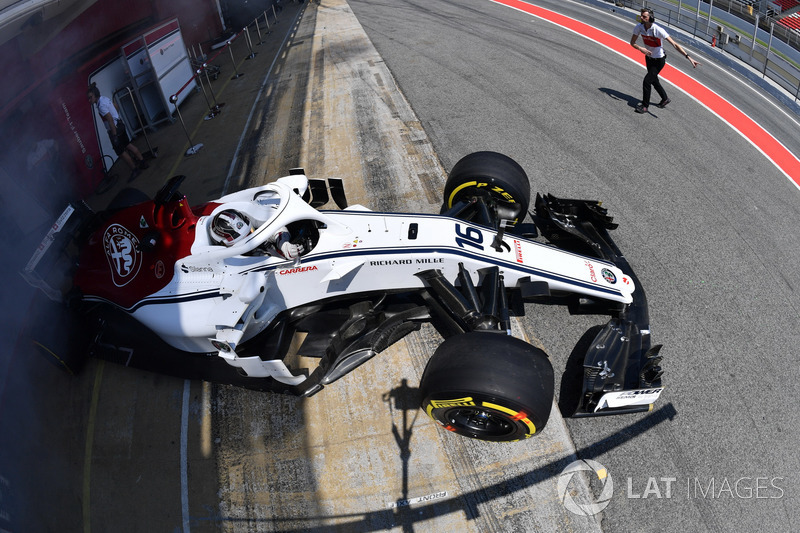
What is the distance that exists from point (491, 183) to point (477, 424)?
121 inches

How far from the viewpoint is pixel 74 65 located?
31.4 ft

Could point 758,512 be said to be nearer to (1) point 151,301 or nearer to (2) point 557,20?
(1) point 151,301

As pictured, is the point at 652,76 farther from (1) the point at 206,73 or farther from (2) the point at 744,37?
(1) the point at 206,73

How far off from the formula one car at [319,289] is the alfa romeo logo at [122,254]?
1 cm

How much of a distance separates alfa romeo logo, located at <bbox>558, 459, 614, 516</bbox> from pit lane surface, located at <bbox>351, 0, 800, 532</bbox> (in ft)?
0.25

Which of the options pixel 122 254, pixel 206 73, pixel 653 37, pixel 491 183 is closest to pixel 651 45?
pixel 653 37

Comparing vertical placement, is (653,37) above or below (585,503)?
above

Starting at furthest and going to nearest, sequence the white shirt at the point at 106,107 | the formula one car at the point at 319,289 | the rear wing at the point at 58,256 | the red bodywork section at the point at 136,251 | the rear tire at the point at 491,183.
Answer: the white shirt at the point at 106,107 → the rear tire at the point at 491,183 → the rear wing at the point at 58,256 → the red bodywork section at the point at 136,251 → the formula one car at the point at 319,289

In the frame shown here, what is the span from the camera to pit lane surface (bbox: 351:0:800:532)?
4719mm

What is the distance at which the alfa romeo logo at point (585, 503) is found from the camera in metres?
4.59

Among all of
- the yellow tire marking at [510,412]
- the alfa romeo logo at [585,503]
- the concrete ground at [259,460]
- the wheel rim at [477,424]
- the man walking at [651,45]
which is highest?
the man walking at [651,45]

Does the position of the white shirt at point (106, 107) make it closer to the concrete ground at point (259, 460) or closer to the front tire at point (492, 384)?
the concrete ground at point (259, 460)

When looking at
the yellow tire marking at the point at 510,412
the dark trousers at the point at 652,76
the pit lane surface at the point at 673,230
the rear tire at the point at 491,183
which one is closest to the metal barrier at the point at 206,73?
the pit lane surface at the point at 673,230

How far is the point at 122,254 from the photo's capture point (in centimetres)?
616
